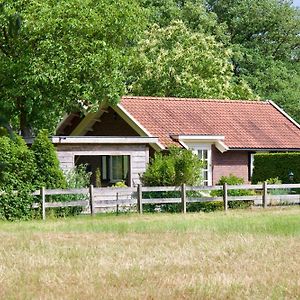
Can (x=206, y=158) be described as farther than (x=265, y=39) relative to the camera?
No

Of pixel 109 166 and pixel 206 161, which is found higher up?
pixel 206 161

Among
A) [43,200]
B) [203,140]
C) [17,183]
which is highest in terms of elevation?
[203,140]

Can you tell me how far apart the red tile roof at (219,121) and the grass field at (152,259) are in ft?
43.7

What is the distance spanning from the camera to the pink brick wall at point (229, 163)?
37.2 metres

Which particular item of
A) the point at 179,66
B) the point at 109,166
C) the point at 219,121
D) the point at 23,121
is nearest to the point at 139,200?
the point at 23,121

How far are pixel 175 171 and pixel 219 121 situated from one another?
9.56 metres

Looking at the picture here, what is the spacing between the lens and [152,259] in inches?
578

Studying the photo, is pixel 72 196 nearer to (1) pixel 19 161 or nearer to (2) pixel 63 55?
(1) pixel 19 161

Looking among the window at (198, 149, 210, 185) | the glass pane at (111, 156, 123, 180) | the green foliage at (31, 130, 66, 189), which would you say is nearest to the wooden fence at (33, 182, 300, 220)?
the green foliage at (31, 130, 66, 189)

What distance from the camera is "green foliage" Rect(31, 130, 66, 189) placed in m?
27.2

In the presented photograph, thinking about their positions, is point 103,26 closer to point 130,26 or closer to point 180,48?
point 130,26

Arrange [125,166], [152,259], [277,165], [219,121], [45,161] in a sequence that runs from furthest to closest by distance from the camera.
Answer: [219,121] < [125,166] < [277,165] < [45,161] < [152,259]

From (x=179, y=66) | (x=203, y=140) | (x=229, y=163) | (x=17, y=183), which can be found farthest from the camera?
(x=179, y=66)

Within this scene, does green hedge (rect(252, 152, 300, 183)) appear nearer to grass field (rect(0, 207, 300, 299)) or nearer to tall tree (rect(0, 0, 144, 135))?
tall tree (rect(0, 0, 144, 135))
